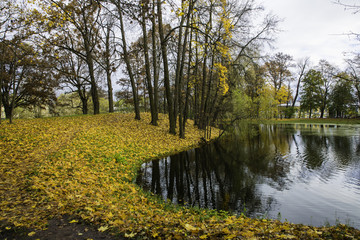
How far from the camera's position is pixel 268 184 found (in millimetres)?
7238

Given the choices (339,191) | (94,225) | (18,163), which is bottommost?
(339,191)

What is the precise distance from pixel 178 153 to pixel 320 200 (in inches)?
300

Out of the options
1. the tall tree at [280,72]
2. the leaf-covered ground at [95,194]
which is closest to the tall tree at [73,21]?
the leaf-covered ground at [95,194]

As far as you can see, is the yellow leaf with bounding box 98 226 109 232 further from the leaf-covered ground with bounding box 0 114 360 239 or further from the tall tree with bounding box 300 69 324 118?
the tall tree with bounding box 300 69 324 118

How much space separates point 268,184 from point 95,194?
5725mm

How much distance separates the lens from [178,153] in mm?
12266

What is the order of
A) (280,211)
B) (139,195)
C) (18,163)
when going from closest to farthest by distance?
(280,211) → (139,195) → (18,163)

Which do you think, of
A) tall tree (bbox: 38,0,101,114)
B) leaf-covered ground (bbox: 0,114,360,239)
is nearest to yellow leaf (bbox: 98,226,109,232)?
leaf-covered ground (bbox: 0,114,360,239)

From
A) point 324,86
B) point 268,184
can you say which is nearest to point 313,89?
point 324,86

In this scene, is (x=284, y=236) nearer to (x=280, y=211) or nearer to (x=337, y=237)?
(x=337, y=237)

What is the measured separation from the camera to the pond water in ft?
17.4

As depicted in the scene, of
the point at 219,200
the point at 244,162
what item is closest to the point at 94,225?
the point at 219,200

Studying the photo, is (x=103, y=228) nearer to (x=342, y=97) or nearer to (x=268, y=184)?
(x=268, y=184)

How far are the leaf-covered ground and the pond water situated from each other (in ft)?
3.09
